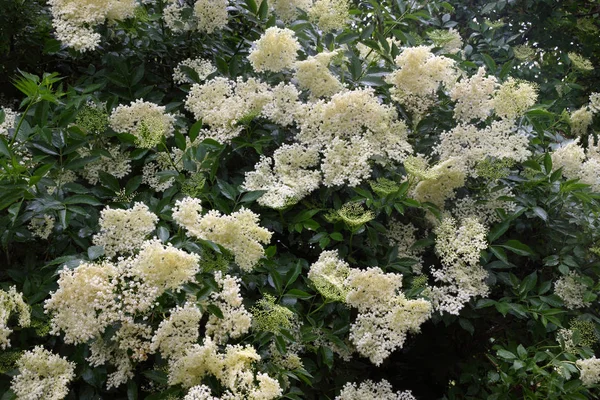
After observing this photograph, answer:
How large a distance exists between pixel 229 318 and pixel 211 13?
142cm

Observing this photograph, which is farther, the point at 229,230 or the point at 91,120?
the point at 91,120

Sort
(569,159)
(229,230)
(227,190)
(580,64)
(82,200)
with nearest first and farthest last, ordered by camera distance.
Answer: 1. (229,230)
2. (82,200)
3. (227,190)
4. (569,159)
5. (580,64)

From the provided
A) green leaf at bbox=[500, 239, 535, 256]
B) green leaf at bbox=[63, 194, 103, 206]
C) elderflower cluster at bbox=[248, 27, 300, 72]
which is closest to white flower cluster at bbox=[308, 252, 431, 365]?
green leaf at bbox=[500, 239, 535, 256]

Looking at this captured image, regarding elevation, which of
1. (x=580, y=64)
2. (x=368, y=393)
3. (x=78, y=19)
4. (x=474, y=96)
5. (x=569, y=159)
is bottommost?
(x=368, y=393)

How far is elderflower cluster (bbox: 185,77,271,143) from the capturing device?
2.51 m

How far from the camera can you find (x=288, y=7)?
308 cm

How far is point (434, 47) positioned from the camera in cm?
318

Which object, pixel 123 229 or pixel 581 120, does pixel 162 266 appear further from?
pixel 581 120

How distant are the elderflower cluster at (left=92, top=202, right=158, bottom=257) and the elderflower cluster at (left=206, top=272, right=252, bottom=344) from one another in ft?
0.84

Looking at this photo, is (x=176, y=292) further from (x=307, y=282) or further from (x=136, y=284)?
(x=307, y=282)

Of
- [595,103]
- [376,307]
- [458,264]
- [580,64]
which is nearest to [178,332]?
[376,307]

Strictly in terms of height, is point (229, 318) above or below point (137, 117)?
below

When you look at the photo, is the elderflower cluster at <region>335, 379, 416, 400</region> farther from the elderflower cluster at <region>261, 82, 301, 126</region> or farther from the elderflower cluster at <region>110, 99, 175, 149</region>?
the elderflower cluster at <region>110, 99, 175, 149</region>

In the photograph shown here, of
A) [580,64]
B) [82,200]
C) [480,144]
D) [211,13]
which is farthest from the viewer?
[580,64]
